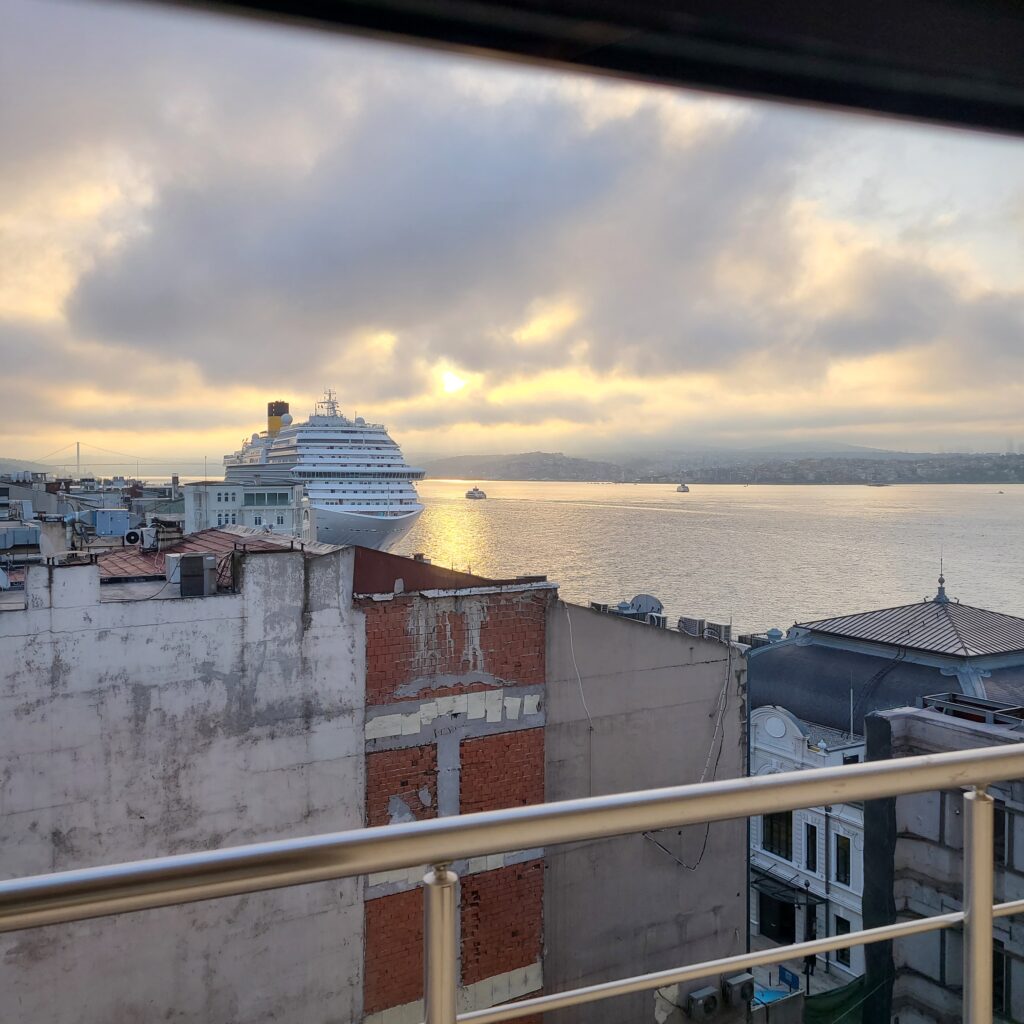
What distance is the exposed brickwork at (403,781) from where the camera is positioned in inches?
183

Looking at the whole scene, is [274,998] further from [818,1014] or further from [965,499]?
[965,499]

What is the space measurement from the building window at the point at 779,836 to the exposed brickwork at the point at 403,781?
5.32 meters

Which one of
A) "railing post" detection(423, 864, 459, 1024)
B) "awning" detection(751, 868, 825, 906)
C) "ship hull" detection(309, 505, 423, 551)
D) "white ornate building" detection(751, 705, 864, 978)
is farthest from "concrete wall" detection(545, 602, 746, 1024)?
"ship hull" detection(309, 505, 423, 551)

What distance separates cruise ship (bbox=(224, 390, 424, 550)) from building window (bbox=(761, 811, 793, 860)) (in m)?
19.4

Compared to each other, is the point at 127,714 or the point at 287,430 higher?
the point at 287,430

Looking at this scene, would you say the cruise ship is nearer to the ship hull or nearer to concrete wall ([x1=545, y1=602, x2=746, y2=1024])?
the ship hull

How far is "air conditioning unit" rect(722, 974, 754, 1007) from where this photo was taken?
14.7 ft

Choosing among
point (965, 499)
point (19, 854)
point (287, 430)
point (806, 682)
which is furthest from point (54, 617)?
point (965, 499)

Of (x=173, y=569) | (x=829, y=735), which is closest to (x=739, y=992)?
(x=173, y=569)

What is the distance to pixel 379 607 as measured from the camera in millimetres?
4695

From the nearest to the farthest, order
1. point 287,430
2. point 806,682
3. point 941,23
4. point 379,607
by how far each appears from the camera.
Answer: point 941,23 < point 379,607 < point 806,682 < point 287,430

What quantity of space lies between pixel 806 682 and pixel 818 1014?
7225 millimetres

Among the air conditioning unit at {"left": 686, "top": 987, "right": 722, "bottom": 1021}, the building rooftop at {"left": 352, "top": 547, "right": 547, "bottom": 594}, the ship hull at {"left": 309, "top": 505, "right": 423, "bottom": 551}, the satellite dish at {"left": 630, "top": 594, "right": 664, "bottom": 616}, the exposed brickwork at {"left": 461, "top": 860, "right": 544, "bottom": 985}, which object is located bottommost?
the air conditioning unit at {"left": 686, "top": 987, "right": 722, "bottom": 1021}

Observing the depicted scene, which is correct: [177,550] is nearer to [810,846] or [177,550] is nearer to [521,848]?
[521,848]
